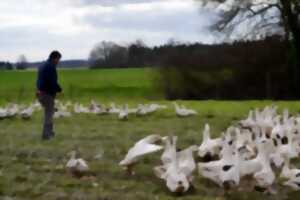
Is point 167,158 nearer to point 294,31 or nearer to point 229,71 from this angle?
point 294,31

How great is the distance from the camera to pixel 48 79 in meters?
13.2

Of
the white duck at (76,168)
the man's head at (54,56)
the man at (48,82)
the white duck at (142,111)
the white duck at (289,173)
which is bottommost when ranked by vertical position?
the white duck at (142,111)

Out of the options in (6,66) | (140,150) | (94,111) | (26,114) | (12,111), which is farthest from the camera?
(6,66)

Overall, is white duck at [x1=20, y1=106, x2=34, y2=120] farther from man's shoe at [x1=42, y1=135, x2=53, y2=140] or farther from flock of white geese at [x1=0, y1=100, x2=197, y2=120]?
man's shoe at [x1=42, y1=135, x2=53, y2=140]

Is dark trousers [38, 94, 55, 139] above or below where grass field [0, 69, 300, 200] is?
above

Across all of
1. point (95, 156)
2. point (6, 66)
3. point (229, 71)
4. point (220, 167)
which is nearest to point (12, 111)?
point (95, 156)

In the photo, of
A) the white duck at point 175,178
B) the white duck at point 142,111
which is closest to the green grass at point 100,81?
the white duck at point 142,111

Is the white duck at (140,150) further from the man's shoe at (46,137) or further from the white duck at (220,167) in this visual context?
the man's shoe at (46,137)

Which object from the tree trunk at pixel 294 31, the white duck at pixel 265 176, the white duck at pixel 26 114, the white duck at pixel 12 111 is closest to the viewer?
the white duck at pixel 265 176

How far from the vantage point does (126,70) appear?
58.6 metres

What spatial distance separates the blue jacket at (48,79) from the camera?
13133mm

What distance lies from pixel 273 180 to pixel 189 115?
11483mm

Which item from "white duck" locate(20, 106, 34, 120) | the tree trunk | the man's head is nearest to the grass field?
"white duck" locate(20, 106, 34, 120)

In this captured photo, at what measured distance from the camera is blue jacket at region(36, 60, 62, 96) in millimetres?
13133
